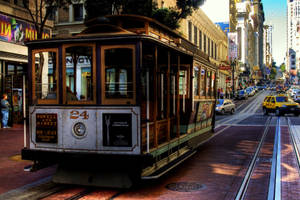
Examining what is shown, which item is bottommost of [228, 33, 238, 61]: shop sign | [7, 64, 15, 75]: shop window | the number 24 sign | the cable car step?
the cable car step

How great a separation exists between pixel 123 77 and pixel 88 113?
0.98 meters

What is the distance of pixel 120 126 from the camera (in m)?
6.59

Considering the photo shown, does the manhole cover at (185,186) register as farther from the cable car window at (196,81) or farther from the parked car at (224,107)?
the parked car at (224,107)

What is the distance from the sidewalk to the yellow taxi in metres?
21.6

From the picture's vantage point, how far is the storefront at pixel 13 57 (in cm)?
1802

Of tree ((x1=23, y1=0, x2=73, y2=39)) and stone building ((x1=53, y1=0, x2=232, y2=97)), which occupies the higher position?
stone building ((x1=53, y1=0, x2=232, y2=97))

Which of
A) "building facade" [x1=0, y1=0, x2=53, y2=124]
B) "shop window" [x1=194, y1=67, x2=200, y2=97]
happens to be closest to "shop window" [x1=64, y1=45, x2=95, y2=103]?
"shop window" [x1=194, y1=67, x2=200, y2=97]

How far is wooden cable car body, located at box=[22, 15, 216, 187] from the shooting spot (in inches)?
258

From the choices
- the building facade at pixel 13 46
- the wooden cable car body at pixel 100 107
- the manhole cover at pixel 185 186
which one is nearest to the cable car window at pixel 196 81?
the wooden cable car body at pixel 100 107

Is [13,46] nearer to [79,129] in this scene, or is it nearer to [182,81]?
[182,81]

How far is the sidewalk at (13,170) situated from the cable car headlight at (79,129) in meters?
1.88

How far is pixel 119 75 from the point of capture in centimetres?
708

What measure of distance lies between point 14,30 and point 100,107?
45.7 ft

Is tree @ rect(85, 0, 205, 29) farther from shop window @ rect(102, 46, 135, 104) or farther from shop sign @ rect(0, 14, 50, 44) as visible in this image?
shop window @ rect(102, 46, 135, 104)
